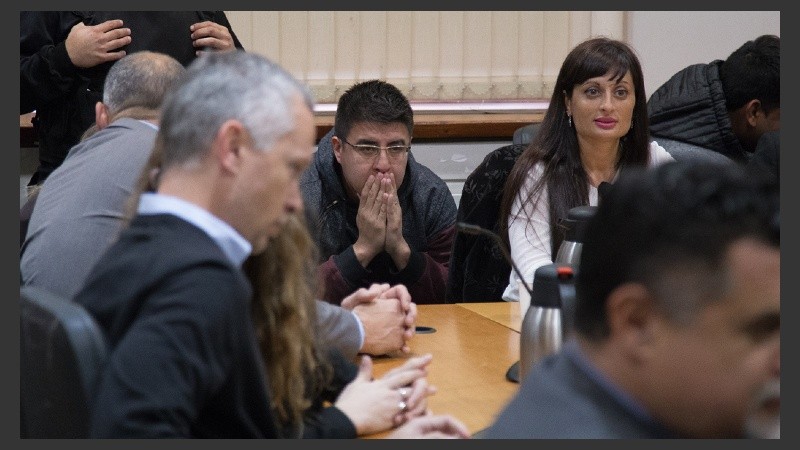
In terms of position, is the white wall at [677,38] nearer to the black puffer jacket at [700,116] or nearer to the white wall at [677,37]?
the white wall at [677,37]

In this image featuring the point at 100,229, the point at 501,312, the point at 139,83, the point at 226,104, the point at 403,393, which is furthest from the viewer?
the point at 501,312

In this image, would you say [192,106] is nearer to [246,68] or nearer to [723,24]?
[246,68]

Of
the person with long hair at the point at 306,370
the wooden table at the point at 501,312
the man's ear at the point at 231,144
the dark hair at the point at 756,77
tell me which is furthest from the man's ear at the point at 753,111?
the man's ear at the point at 231,144

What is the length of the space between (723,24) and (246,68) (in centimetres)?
398

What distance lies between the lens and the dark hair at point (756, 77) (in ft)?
12.3

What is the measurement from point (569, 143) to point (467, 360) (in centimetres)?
111

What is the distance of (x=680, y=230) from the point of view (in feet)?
3.36

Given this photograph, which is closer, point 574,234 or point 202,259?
point 202,259

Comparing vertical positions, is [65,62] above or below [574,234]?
above

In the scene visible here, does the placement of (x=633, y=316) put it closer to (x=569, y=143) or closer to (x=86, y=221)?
(x=86, y=221)

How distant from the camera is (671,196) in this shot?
40.7 inches

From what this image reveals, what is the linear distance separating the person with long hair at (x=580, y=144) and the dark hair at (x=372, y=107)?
360 millimetres

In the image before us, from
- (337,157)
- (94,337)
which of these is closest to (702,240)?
(94,337)

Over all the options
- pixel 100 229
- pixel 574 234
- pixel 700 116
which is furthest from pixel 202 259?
pixel 700 116
